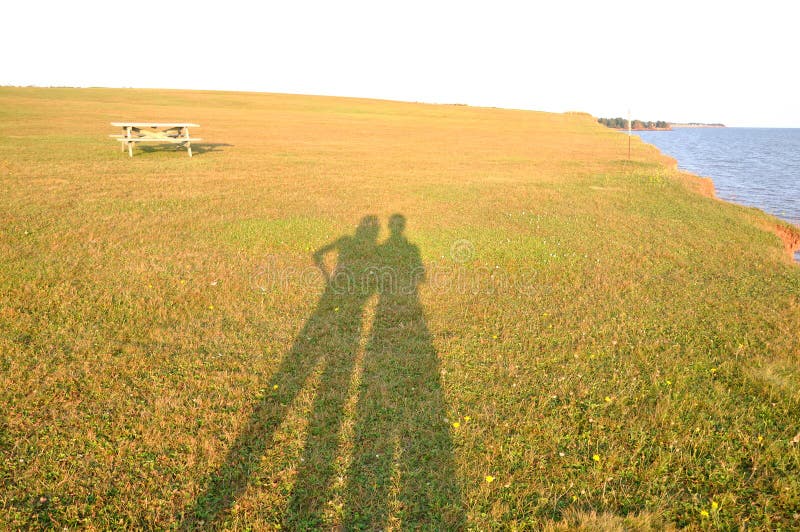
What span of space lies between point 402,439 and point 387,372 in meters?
1.16

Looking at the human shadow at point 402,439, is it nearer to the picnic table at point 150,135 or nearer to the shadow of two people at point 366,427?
the shadow of two people at point 366,427

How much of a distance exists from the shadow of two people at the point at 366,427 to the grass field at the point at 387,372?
0.08 feet

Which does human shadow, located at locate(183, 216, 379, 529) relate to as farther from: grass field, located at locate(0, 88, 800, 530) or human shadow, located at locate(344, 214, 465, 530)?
human shadow, located at locate(344, 214, 465, 530)

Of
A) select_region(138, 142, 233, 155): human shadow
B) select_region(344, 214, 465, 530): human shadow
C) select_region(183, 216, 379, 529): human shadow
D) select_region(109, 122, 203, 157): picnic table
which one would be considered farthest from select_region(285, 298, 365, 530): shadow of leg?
select_region(138, 142, 233, 155): human shadow

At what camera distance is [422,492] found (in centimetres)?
360

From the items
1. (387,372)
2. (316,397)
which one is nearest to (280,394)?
(316,397)

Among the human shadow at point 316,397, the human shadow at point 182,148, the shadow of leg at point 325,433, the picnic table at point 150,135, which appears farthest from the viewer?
the human shadow at point 182,148

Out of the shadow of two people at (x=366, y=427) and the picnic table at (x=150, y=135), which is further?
the picnic table at (x=150, y=135)

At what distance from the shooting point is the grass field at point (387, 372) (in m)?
3.55

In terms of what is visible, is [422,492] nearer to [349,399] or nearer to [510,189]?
[349,399]

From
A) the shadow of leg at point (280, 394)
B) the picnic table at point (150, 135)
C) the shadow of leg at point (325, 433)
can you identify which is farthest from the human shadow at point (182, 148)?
the shadow of leg at point (325, 433)

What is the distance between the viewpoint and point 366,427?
14.2ft

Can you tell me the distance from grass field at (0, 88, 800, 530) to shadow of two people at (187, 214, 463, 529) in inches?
1.0

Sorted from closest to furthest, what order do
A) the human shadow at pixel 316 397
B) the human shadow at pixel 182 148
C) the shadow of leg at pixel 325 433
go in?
the shadow of leg at pixel 325 433
the human shadow at pixel 316 397
the human shadow at pixel 182 148
